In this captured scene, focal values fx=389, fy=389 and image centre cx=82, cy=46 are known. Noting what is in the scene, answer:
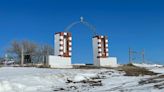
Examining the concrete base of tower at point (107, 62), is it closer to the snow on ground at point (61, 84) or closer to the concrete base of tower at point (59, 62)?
the concrete base of tower at point (59, 62)

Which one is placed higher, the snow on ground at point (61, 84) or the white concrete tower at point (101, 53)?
the white concrete tower at point (101, 53)

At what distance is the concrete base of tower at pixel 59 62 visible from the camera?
29.1 m

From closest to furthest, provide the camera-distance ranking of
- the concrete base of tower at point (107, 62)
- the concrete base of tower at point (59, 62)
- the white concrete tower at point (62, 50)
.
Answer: the concrete base of tower at point (59, 62)
the white concrete tower at point (62, 50)
the concrete base of tower at point (107, 62)

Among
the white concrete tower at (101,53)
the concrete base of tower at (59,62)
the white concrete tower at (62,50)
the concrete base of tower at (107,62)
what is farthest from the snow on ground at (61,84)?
the white concrete tower at (101,53)

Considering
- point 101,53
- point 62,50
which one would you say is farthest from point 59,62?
point 101,53

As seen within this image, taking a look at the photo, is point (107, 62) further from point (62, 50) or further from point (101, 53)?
point (62, 50)

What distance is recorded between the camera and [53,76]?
1766 centimetres

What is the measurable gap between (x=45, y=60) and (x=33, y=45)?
104 feet

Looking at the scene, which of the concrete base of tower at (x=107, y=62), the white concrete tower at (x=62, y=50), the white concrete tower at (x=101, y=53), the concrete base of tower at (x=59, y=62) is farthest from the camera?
the white concrete tower at (x=101, y=53)

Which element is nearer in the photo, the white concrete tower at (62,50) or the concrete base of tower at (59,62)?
the concrete base of tower at (59,62)

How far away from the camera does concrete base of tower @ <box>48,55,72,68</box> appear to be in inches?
1147

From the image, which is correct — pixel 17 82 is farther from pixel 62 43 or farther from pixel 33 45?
pixel 33 45

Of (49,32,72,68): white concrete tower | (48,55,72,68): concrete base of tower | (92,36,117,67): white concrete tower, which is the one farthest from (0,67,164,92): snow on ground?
(92,36,117,67): white concrete tower

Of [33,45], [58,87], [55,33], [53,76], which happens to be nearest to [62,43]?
[55,33]
